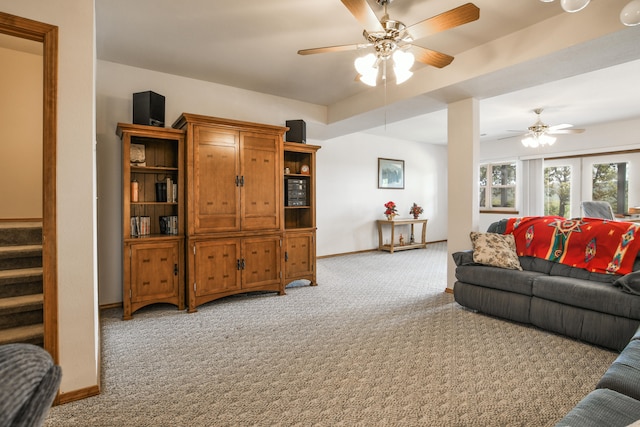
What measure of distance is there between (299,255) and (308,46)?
8.22 ft

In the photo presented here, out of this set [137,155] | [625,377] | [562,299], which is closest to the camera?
[625,377]

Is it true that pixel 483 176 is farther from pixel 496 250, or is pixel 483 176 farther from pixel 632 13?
pixel 632 13

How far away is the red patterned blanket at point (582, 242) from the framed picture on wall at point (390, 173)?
426cm

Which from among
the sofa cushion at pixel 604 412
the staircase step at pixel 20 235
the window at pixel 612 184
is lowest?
the sofa cushion at pixel 604 412

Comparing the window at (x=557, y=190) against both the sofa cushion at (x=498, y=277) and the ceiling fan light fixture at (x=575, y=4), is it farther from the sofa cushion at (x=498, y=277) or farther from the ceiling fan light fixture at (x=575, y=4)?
the ceiling fan light fixture at (x=575, y=4)

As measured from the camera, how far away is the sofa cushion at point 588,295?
2.48 metres

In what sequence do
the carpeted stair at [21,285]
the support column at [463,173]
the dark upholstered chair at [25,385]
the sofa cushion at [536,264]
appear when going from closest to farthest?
the dark upholstered chair at [25,385]
the carpeted stair at [21,285]
the sofa cushion at [536,264]
the support column at [463,173]

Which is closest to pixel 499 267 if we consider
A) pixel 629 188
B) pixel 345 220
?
pixel 345 220

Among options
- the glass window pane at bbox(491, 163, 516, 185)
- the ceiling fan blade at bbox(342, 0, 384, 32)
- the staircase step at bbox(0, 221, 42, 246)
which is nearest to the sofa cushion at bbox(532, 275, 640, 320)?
the ceiling fan blade at bbox(342, 0, 384, 32)

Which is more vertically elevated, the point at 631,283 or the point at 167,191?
the point at 167,191

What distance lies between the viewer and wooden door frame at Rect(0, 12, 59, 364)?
192cm

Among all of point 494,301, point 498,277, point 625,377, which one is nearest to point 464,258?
point 498,277

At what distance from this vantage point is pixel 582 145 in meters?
6.95

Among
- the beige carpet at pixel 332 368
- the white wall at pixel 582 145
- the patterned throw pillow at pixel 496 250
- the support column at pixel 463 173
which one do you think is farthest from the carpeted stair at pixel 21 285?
the white wall at pixel 582 145
